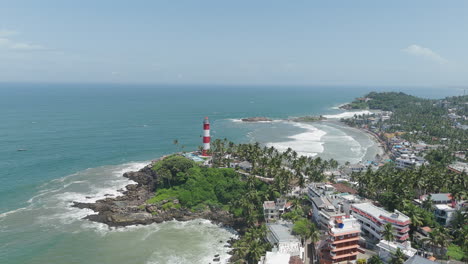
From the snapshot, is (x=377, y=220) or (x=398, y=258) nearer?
(x=398, y=258)

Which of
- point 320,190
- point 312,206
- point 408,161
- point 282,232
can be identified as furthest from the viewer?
point 408,161

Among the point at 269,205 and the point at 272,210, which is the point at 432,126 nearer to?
the point at 269,205

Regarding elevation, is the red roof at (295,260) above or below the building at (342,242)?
below

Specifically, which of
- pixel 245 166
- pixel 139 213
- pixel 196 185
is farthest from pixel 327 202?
pixel 139 213

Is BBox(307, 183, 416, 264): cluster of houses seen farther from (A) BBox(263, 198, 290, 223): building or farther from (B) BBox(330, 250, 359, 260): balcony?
(A) BBox(263, 198, 290, 223): building

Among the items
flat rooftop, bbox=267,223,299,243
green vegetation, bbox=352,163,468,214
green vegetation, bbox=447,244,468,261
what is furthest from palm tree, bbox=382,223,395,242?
flat rooftop, bbox=267,223,299,243

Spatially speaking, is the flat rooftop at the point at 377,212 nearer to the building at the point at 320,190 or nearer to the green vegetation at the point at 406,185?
the green vegetation at the point at 406,185

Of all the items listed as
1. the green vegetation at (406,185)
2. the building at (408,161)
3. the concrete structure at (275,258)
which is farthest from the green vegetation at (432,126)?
the concrete structure at (275,258)
